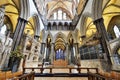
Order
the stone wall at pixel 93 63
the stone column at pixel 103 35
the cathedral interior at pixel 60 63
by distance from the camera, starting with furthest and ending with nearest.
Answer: the stone wall at pixel 93 63, the stone column at pixel 103 35, the cathedral interior at pixel 60 63

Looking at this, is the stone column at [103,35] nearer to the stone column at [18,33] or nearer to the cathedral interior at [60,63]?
the cathedral interior at [60,63]

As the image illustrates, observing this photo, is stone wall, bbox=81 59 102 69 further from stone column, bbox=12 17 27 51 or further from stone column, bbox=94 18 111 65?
stone column, bbox=12 17 27 51

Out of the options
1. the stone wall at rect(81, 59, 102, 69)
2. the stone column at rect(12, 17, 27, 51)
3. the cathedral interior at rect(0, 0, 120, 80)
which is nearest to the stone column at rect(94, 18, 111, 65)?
the cathedral interior at rect(0, 0, 120, 80)

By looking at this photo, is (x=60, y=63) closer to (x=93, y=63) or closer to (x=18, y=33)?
(x=93, y=63)

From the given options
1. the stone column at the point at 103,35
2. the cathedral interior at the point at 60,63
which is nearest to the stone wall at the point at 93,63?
the cathedral interior at the point at 60,63

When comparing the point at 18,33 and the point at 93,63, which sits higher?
the point at 18,33

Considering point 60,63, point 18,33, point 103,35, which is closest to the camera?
point 103,35

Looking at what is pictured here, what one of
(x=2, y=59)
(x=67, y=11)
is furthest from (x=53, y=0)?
(x=2, y=59)

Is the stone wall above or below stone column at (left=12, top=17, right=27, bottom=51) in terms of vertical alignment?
below

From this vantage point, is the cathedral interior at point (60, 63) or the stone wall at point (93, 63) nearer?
the cathedral interior at point (60, 63)

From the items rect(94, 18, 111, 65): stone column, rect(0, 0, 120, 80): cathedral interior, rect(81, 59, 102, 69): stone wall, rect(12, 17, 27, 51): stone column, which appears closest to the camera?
rect(0, 0, 120, 80): cathedral interior

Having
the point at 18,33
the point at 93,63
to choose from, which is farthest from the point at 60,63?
the point at 18,33

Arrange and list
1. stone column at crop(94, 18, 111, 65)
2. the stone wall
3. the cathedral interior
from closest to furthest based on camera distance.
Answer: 1. the cathedral interior
2. stone column at crop(94, 18, 111, 65)
3. the stone wall

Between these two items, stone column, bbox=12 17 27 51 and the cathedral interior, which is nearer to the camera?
the cathedral interior
